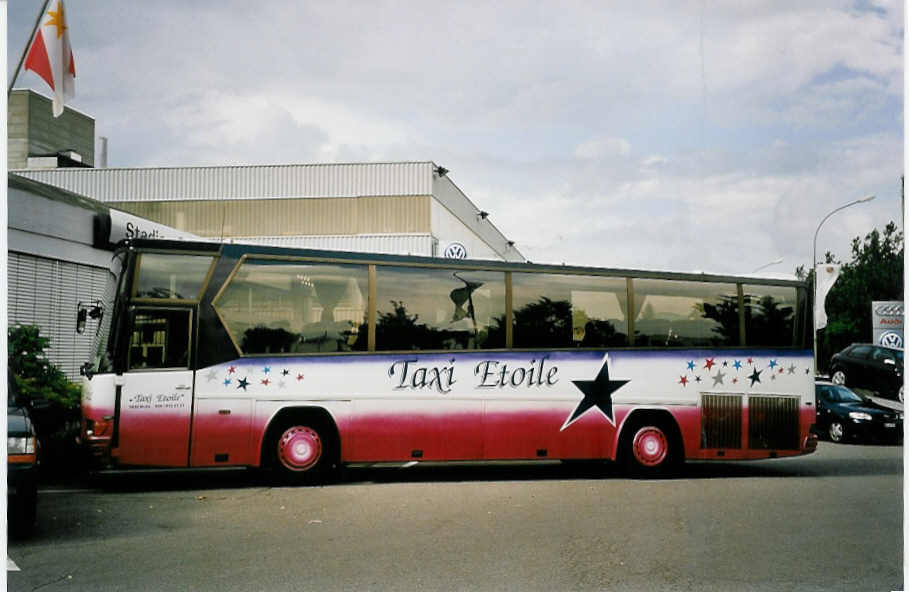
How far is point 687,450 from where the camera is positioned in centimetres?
1359

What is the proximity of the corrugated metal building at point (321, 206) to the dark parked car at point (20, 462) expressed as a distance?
10.8 meters

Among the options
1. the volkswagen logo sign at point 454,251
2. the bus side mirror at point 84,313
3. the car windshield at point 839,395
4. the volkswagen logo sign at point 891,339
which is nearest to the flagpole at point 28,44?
the bus side mirror at point 84,313

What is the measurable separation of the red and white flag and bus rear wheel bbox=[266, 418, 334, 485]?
529cm

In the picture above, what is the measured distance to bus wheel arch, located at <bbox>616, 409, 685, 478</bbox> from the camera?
13477mm

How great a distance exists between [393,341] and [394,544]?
4817 millimetres

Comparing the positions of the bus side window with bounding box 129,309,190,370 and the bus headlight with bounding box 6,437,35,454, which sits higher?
the bus side window with bounding box 129,309,190,370

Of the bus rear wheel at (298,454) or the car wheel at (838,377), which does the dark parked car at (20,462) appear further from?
the car wheel at (838,377)

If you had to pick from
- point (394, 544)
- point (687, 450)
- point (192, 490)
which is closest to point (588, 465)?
point (687, 450)

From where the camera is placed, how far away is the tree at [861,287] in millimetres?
11211

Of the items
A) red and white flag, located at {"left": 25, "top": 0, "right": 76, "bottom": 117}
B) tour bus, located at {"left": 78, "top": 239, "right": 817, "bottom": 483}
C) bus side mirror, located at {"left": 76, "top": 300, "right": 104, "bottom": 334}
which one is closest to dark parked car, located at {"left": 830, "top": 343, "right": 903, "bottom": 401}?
tour bus, located at {"left": 78, "top": 239, "right": 817, "bottom": 483}

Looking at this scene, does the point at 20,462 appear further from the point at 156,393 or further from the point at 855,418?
the point at 855,418

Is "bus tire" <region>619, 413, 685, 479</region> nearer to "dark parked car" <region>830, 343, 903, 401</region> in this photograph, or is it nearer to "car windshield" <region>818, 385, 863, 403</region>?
"dark parked car" <region>830, 343, 903, 401</region>

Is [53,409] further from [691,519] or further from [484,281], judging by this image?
[691,519]

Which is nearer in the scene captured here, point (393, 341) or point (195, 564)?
point (195, 564)
